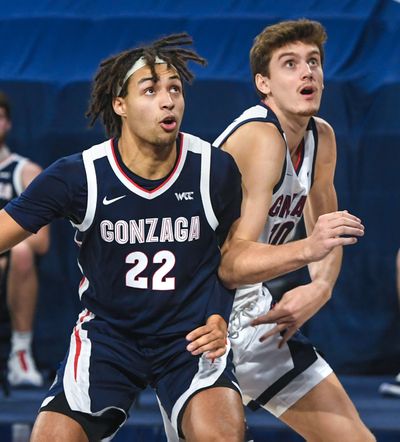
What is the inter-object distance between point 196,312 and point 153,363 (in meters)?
0.20

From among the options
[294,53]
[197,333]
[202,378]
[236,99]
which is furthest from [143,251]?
[236,99]

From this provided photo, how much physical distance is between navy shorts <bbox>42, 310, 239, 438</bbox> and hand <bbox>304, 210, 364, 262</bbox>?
1.46ft

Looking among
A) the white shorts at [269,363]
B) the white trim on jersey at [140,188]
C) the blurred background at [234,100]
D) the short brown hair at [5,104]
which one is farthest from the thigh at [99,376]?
the blurred background at [234,100]

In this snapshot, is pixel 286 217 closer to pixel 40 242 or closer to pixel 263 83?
pixel 263 83

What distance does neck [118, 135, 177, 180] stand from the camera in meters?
3.76

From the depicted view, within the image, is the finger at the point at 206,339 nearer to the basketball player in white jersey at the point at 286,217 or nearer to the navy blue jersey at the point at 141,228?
the navy blue jersey at the point at 141,228

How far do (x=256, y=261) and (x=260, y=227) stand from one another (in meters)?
0.20

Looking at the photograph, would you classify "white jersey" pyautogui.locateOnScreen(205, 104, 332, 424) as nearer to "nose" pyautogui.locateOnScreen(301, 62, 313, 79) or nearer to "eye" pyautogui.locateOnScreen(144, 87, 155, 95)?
"nose" pyautogui.locateOnScreen(301, 62, 313, 79)

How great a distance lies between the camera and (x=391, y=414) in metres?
5.57

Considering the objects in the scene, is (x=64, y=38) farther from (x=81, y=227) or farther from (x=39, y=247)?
(x=81, y=227)

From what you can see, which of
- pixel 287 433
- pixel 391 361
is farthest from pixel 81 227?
pixel 391 361

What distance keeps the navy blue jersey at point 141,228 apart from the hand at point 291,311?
273 millimetres

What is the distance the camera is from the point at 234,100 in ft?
22.5

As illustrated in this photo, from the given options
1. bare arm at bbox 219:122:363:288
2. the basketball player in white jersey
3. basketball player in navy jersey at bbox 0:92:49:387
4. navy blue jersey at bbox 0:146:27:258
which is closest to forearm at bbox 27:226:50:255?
basketball player in navy jersey at bbox 0:92:49:387
